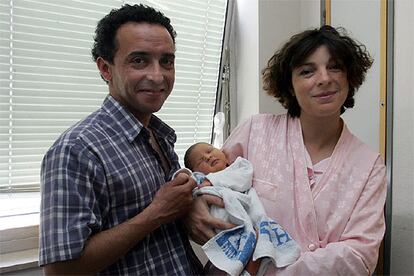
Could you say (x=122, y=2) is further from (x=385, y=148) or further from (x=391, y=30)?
(x=385, y=148)

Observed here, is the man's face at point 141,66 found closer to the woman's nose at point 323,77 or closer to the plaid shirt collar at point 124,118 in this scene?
the plaid shirt collar at point 124,118

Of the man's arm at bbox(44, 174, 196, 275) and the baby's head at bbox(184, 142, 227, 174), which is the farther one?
the baby's head at bbox(184, 142, 227, 174)

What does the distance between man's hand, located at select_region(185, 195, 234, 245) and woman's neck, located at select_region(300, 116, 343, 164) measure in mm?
439

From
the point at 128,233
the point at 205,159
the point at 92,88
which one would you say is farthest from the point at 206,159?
the point at 92,88

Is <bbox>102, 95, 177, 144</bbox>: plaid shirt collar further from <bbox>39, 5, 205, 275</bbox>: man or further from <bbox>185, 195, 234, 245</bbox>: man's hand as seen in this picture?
<bbox>185, 195, 234, 245</bbox>: man's hand

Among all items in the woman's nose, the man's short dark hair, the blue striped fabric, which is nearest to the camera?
the blue striped fabric

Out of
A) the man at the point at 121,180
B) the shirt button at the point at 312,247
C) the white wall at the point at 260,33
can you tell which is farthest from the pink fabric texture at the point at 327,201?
the white wall at the point at 260,33

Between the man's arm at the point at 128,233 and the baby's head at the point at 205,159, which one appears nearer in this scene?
the man's arm at the point at 128,233

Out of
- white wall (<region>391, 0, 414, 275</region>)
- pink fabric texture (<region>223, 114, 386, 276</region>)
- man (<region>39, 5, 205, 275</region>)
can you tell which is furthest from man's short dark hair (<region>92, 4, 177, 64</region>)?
white wall (<region>391, 0, 414, 275</region>)

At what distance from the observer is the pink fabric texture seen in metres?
1.10

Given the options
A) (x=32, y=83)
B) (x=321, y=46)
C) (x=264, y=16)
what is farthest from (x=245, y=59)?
(x=32, y=83)

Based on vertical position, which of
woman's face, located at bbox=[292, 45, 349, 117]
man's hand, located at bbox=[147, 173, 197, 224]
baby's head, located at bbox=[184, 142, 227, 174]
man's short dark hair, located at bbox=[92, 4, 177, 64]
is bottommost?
man's hand, located at bbox=[147, 173, 197, 224]

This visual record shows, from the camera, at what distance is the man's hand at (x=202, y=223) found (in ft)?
3.61

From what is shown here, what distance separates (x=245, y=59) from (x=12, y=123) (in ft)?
4.21
